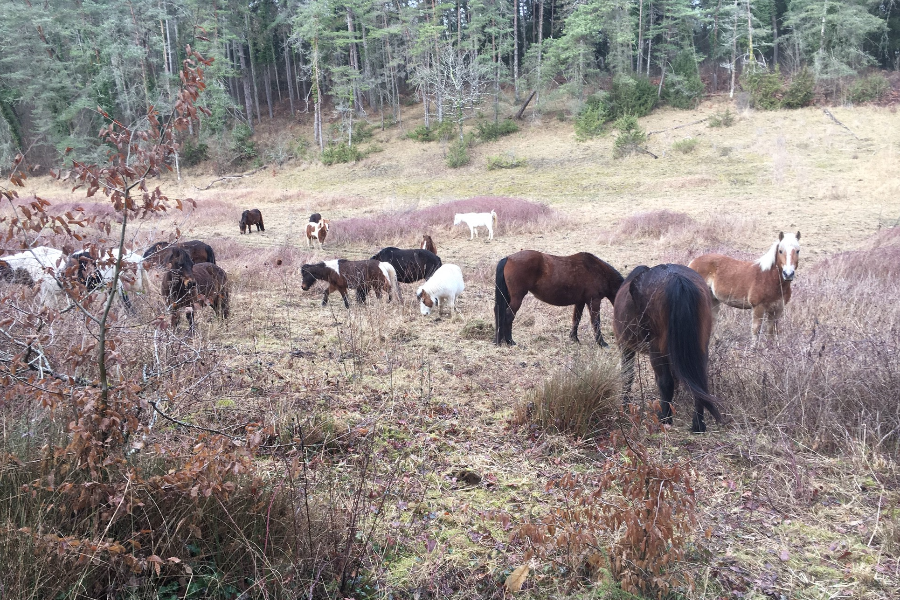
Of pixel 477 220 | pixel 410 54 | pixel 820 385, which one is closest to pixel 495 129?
pixel 410 54

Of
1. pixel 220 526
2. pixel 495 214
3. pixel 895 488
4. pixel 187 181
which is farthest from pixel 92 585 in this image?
pixel 187 181

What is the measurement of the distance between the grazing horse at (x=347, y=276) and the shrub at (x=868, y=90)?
3962 centimetres

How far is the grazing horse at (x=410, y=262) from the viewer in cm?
1084

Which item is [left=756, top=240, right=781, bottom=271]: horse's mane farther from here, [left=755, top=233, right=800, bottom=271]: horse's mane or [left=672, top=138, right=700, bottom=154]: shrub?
[left=672, top=138, right=700, bottom=154]: shrub

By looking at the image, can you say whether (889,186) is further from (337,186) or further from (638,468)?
(337,186)

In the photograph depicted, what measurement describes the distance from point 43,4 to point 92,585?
57.2m

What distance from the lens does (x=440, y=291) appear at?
29.9ft

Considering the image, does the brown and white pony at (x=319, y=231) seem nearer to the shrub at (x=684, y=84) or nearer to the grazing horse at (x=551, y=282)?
the grazing horse at (x=551, y=282)

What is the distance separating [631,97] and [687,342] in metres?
40.4

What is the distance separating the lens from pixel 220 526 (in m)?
2.68

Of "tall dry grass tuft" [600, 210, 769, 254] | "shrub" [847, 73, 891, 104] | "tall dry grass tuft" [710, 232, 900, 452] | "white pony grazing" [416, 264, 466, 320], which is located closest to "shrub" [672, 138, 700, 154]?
"shrub" [847, 73, 891, 104]

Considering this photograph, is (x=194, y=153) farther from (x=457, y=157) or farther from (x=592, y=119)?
(x=592, y=119)

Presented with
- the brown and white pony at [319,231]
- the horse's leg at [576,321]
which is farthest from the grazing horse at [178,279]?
the brown and white pony at [319,231]

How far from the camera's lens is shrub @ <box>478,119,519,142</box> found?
40906mm
